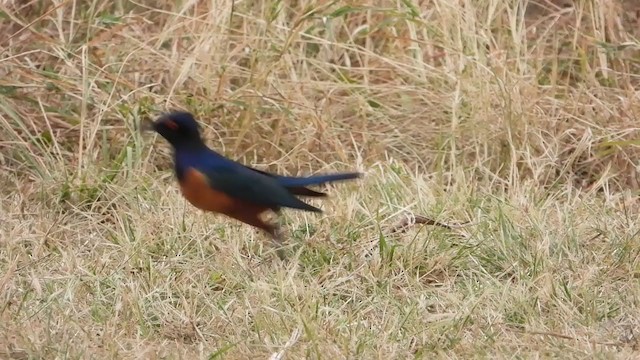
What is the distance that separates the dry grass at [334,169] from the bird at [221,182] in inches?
7.3

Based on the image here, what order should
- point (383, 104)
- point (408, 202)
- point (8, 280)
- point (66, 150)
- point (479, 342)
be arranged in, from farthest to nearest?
point (383, 104), point (66, 150), point (408, 202), point (8, 280), point (479, 342)

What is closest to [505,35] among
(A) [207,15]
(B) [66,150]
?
(A) [207,15]

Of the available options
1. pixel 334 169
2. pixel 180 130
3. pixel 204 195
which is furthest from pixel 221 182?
pixel 334 169

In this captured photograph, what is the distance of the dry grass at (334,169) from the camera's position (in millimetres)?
3588

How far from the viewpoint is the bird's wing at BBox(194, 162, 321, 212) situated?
3879 millimetres

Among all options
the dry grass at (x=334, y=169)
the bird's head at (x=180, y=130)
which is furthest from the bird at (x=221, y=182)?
the dry grass at (x=334, y=169)

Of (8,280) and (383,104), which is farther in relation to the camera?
(383,104)

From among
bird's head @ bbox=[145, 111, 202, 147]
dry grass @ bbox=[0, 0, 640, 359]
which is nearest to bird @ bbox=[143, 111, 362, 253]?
bird's head @ bbox=[145, 111, 202, 147]

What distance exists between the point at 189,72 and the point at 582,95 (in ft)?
4.82

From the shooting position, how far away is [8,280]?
3816 mm

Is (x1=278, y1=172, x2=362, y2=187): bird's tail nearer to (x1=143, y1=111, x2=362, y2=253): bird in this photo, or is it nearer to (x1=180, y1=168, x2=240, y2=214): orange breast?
(x1=143, y1=111, x2=362, y2=253): bird

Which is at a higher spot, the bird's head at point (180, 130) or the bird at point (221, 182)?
the bird's head at point (180, 130)

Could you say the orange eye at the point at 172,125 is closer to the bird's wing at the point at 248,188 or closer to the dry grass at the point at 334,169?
the bird's wing at the point at 248,188

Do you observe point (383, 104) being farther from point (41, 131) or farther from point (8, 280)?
point (8, 280)
